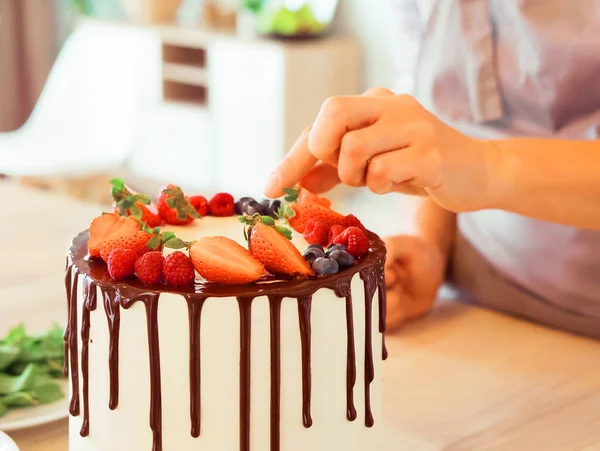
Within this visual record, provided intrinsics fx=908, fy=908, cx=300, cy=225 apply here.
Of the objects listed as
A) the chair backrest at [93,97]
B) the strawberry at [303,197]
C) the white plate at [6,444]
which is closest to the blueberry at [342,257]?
the strawberry at [303,197]

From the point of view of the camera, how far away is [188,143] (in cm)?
446

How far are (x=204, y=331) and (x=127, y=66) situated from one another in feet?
10.2

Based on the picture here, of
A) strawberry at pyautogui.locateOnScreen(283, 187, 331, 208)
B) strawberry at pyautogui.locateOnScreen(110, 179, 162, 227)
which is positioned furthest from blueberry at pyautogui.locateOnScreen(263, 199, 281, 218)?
strawberry at pyautogui.locateOnScreen(110, 179, 162, 227)

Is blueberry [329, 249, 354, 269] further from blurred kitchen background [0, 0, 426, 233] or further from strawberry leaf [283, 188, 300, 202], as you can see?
blurred kitchen background [0, 0, 426, 233]

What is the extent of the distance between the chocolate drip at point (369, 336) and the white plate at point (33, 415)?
32 centimetres

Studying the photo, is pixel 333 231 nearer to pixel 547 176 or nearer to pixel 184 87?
pixel 547 176

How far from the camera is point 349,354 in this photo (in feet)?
2.63

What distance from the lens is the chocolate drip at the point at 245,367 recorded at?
0.73 metres

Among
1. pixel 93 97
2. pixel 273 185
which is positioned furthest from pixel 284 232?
pixel 93 97

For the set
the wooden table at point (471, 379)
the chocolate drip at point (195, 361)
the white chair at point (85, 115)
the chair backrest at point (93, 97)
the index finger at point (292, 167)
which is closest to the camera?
the chocolate drip at point (195, 361)

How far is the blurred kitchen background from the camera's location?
12.0ft

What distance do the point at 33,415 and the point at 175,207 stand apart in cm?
26

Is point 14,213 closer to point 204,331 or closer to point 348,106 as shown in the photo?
point 348,106

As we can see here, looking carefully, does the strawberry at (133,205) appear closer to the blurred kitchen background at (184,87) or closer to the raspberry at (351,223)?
the raspberry at (351,223)
